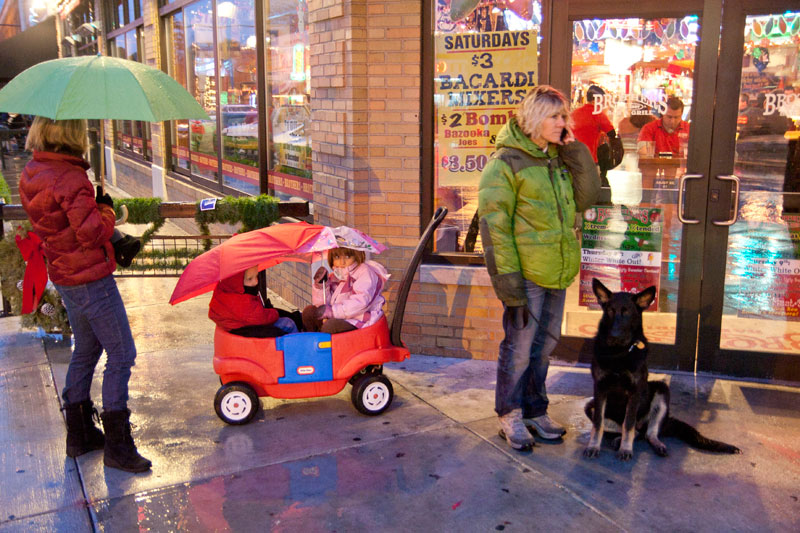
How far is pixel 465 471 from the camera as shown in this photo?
3998 millimetres

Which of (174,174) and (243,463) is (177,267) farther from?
(174,174)

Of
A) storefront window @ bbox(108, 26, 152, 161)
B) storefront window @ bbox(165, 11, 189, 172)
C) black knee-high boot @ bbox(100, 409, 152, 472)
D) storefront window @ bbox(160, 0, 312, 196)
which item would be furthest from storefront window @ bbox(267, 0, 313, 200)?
storefront window @ bbox(108, 26, 152, 161)

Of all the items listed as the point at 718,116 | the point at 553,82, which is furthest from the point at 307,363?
the point at 718,116

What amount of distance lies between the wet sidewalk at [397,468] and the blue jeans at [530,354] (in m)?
0.27

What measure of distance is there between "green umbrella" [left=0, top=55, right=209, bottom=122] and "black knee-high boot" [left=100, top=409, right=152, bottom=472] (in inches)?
62.7

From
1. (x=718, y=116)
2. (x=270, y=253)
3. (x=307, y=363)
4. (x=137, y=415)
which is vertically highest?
(x=718, y=116)

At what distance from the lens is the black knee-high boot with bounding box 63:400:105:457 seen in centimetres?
420

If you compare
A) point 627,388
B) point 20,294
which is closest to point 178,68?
point 20,294

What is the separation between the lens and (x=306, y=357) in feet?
14.9

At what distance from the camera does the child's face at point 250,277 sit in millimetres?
4578

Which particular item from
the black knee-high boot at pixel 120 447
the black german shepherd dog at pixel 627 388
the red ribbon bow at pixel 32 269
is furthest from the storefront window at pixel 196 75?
the black german shepherd dog at pixel 627 388

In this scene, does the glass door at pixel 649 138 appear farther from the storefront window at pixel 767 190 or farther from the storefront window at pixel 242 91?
the storefront window at pixel 242 91

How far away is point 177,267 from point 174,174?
611 cm

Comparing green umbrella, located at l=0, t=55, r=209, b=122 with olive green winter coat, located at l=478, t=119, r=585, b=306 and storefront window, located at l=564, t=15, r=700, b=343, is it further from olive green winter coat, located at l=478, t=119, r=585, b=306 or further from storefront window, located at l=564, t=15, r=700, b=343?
storefront window, located at l=564, t=15, r=700, b=343
